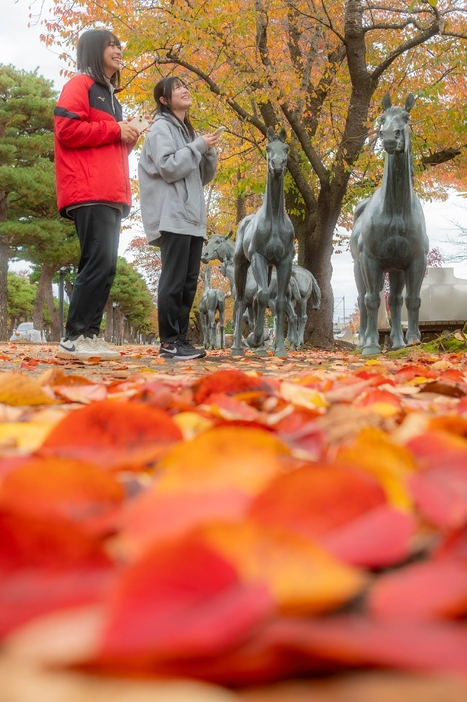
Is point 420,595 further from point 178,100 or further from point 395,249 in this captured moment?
point 395,249

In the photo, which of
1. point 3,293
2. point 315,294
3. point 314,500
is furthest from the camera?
point 3,293

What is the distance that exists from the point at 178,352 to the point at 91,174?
5.35ft

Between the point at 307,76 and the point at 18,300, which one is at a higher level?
the point at 307,76

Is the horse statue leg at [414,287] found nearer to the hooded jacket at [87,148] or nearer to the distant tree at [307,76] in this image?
the hooded jacket at [87,148]

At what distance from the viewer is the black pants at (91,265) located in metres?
5.32

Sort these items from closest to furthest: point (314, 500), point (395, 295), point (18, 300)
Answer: point (314, 500)
point (395, 295)
point (18, 300)

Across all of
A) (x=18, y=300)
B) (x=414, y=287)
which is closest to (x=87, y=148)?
(x=414, y=287)

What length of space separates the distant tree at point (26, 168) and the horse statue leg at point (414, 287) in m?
24.2

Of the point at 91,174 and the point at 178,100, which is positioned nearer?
the point at 91,174

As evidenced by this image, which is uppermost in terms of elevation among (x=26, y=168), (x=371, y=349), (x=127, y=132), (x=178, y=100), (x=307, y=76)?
(x=26, y=168)

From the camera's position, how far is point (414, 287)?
7.81 metres

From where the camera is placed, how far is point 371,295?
796 cm

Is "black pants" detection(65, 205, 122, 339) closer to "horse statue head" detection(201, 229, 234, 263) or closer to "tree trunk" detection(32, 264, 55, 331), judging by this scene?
"horse statue head" detection(201, 229, 234, 263)

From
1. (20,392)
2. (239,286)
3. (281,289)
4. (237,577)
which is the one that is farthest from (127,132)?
(239,286)
